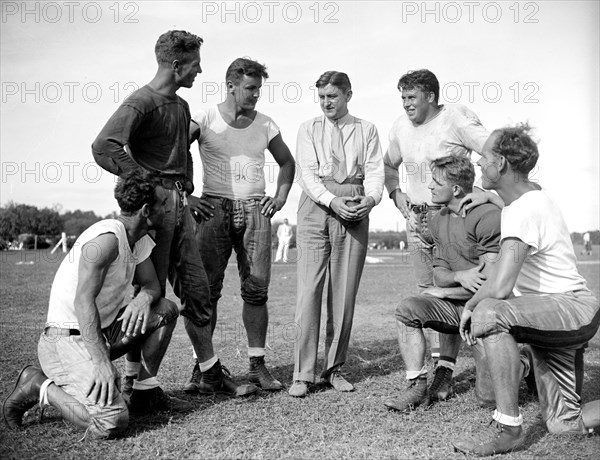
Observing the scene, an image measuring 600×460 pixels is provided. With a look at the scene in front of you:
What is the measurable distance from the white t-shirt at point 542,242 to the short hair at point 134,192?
2320 mm

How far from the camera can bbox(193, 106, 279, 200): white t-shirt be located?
546 cm

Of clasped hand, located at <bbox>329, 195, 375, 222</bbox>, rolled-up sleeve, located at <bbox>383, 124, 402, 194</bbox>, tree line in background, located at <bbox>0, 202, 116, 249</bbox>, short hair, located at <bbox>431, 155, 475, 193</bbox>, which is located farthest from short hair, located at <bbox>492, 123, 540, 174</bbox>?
tree line in background, located at <bbox>0, 202, 116, 249</bbox>

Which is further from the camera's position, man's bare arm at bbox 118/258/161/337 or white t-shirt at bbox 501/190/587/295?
man's bare arm at bbox 118/258/161/337

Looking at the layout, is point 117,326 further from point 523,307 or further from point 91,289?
point 523,307

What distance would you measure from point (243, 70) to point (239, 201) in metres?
1.10

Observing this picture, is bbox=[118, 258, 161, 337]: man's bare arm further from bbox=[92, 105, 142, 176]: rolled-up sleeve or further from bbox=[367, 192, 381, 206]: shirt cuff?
bbox=[367, 192, 381, 206]: shirt cuff

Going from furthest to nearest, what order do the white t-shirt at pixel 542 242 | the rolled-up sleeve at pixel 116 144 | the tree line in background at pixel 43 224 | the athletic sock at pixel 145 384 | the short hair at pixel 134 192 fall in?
the tree line in background at pixel 43 224 < the athletic sock at pixel 145 384 < the rolled-up sleeve at pixel 116 144 < the short hair at pixel 134 192 < the white t-shirt at pixel 542 242

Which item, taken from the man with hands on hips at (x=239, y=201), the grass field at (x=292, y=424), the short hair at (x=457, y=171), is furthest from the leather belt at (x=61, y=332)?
the short hair at (x=457, y=171)

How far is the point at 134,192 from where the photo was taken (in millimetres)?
4270

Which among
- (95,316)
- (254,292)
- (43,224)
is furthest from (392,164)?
(43,224)

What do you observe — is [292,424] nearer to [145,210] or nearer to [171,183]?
[145,210]

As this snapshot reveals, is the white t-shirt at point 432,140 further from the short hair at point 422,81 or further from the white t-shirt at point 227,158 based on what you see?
the white t-shirt at point 227,158

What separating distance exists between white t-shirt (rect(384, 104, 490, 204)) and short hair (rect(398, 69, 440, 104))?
0.73 feet

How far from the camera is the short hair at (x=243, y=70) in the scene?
5.39m
